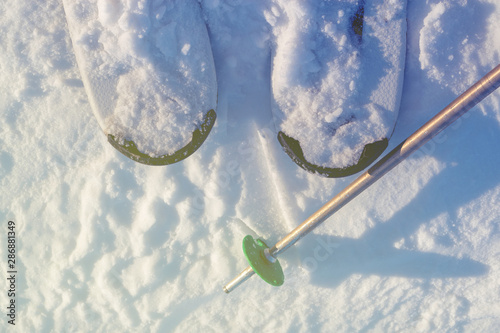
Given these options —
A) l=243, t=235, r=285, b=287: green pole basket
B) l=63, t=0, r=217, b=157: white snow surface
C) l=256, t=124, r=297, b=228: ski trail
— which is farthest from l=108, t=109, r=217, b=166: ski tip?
l=243, t=235, r=285, b=287: green pole basket

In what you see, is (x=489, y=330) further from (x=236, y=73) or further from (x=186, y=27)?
(x=186, y=27)

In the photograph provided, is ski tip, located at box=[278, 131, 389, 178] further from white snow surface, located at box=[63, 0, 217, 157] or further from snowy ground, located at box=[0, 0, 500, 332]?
white snow surface, located at box=[63, 0, 217, 157]

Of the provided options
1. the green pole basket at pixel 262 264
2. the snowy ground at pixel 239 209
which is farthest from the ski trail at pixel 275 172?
the green pole basket at pixel 262 264

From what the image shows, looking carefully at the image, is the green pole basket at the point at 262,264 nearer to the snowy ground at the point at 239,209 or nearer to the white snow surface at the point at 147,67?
the snowy ground at the point at 239,209

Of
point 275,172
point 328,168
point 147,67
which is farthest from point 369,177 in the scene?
point 147,67

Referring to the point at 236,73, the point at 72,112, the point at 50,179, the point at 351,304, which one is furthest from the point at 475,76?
the point at 50,179

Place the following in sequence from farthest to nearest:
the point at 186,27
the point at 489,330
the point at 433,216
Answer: the point at 489,330, the point at 433,216, the point at 186,27
